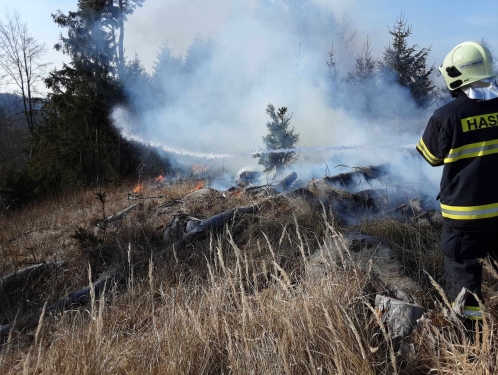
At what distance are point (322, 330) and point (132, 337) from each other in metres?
1.38

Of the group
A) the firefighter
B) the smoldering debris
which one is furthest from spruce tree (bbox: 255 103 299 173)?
the firefighter

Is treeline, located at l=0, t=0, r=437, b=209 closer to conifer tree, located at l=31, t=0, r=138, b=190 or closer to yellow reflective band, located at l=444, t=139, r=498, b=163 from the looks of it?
conifer tree, located at l=31, t=0, r=138, b=190

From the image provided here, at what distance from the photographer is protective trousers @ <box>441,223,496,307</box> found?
2.53 m

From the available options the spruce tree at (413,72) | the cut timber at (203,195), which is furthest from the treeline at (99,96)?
the cut timber at (203,195)

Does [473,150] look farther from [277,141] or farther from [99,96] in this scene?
[99,96]

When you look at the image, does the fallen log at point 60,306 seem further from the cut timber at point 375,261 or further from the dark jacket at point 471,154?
the dark jacket at point 471,154

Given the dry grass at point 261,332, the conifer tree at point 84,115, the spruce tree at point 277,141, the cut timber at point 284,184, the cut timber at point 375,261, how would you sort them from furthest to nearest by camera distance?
1. the conifer tree at point 84,115
2. the spruce tree at point 277,141
3. the cut timber at point 284,184
4. the cut timber at point 375,261
5. the dry grass at point 261,332

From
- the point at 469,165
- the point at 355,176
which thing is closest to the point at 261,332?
the point at 469,165

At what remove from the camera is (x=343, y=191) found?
606 cm

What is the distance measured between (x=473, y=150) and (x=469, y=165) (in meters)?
0.10

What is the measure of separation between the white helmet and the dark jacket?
151 mm

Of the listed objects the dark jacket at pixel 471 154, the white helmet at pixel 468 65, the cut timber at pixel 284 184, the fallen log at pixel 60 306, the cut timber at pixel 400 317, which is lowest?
the fallen log at pixel 60 306

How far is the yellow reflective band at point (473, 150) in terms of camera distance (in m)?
2.52

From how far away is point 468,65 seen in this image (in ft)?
8.62
